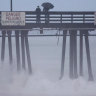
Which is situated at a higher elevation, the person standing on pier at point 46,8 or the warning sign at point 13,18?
the person standing on pier at point 46,8

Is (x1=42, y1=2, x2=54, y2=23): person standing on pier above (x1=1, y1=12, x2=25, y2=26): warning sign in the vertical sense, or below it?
above

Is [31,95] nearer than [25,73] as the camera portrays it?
Yes

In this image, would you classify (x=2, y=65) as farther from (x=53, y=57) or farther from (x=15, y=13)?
(x=53, y=57)

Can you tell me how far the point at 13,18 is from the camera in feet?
66.3

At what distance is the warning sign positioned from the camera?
20.1m

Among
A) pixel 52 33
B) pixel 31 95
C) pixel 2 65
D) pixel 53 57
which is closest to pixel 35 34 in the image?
pixel 52 33

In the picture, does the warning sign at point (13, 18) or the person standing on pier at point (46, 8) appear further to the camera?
the warning sign at point (13, 18)

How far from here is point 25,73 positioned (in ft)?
70.1

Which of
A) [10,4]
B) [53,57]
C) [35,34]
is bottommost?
[53,57]

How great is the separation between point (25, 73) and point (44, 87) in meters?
1.39

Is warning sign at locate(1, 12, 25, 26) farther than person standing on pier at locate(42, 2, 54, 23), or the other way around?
warning sign at locate(1, 12, 25, 26)

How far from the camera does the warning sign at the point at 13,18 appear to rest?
20.1 meters

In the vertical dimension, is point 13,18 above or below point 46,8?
below

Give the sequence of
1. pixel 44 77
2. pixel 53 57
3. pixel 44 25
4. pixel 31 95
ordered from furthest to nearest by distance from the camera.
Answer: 1. pixel 53 57
2. pixel 44 77
3. pixel 44 25
4. pixel 31 95
